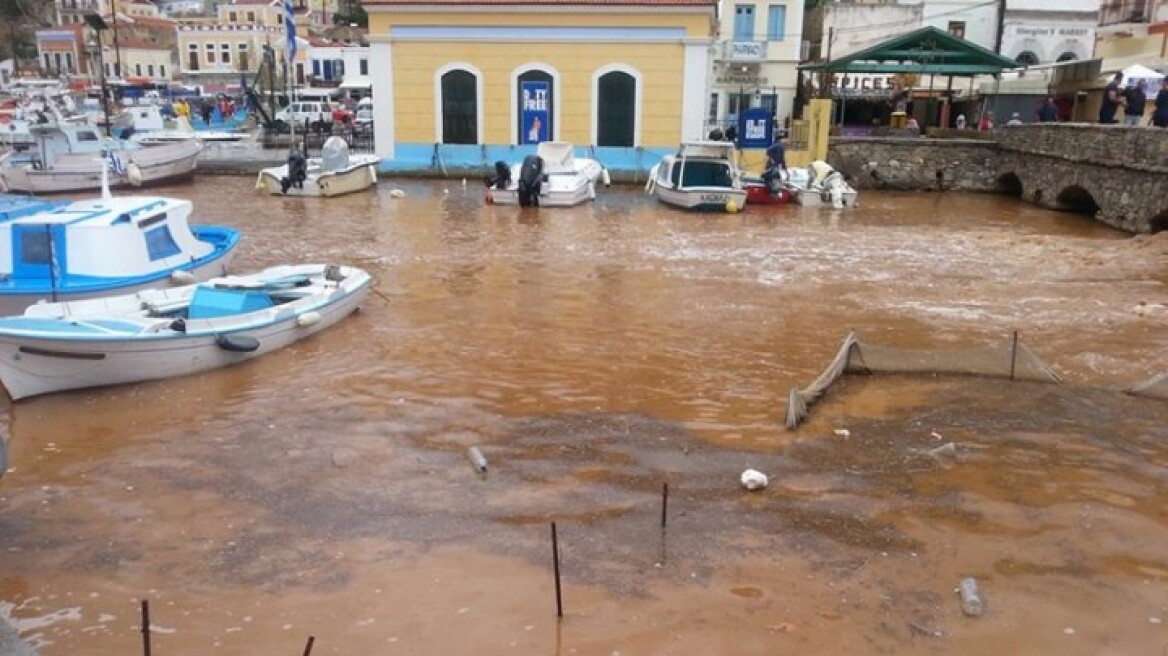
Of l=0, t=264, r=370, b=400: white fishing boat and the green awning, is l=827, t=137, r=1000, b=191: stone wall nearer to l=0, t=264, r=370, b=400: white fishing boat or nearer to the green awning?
the green awning

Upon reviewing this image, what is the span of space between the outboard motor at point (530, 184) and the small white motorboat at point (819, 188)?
6324mm

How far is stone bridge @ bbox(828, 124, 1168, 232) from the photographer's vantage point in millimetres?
20188

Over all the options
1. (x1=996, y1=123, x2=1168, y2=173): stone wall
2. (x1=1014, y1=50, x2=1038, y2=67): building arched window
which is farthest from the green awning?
(x1=1014, y1=50, x2=1038, y2=67): building arched window

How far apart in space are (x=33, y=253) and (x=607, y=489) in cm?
Result: 860

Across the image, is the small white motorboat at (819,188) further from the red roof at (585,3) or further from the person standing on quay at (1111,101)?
the person standing on quay at (1111,101)

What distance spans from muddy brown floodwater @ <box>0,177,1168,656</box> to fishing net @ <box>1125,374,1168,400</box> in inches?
4.4

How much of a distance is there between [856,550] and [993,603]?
96cm

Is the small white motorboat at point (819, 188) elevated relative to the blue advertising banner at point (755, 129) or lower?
lower

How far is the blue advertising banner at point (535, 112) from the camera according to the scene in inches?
1160

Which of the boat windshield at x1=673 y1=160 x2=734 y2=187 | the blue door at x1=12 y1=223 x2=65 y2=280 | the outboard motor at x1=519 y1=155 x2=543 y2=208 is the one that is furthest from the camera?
the boat windshield at x1=673 y1=160 x2=734 y2=187

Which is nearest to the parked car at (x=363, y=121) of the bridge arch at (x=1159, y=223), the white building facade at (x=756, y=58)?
the white building facade at (x=756, y=58)

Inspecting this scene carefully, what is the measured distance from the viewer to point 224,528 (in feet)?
23.1

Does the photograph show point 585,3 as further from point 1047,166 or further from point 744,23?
point 744,23

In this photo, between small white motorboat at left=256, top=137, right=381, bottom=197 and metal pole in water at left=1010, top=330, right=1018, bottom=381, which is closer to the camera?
metal pole in water at left=1010, top=330, right=1018, bottom=381
